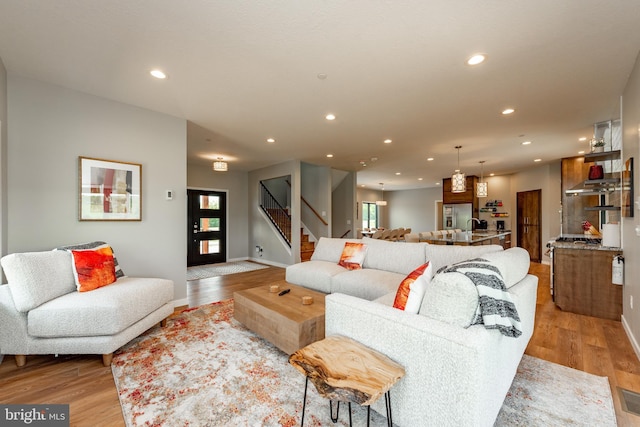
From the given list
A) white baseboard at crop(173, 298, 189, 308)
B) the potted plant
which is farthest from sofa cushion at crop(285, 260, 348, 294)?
the potted plant

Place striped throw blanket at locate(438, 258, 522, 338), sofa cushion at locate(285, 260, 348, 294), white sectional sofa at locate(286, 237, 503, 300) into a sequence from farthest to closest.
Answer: sofa cushion at locate(285, 260, 348, 294), white sectional sofa at locate(286, 237, 503, 300), striped throw blanket at locate(438, 258, 522, 338)

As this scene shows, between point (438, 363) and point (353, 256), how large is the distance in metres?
2.57

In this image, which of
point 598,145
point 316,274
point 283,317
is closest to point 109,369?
point 283,317

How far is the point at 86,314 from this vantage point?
89.1 inches

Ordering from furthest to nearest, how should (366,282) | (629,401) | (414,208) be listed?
(414,208), (366,282), (629,401)

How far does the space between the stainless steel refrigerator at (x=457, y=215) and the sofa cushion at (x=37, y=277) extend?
9217mm

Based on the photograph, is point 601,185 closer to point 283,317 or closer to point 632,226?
point 632,226

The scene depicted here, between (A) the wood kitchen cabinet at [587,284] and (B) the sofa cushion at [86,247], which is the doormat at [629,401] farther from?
(B) the sofa cushion at [86,247]

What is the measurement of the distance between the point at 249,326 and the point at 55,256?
76.7 inches

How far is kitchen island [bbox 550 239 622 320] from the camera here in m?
3.37

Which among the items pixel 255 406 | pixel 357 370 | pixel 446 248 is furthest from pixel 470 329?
pixel 446 248

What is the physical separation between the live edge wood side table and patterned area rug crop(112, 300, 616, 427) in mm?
530

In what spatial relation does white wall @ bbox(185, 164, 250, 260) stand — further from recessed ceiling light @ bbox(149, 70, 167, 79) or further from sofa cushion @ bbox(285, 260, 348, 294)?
recessed ceiling light @ bbox(149, 70, 167, 79)

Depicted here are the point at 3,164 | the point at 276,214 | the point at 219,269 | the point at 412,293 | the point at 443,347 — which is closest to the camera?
the point at 443,347
